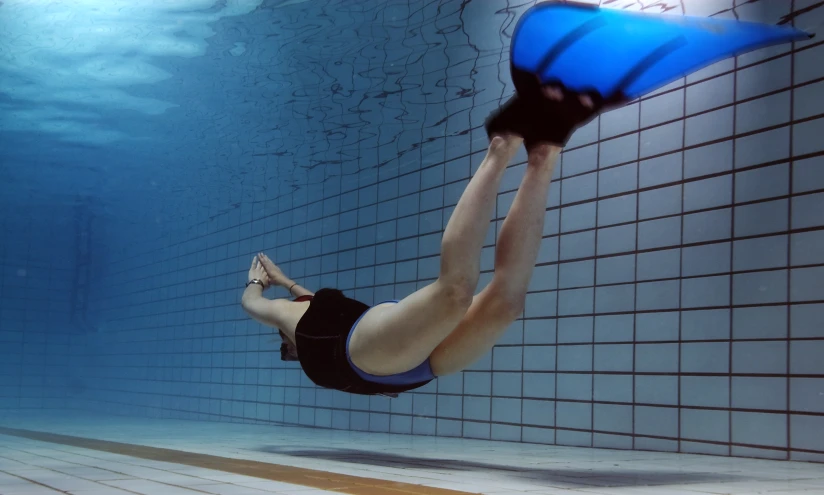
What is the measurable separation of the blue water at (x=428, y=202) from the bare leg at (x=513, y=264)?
8.01ft

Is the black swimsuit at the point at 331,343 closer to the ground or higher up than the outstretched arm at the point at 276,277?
closer to the ground

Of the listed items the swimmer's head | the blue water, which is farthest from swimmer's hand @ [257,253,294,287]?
the blue water

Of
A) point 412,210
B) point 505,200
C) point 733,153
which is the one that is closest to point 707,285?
point 733,153

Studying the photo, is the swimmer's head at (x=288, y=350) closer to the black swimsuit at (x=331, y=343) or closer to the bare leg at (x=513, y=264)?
the black swimsuit at (x=331, y=343)

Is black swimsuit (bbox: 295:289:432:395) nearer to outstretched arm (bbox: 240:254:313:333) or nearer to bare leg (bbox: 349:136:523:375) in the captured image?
outstretched arm (bbox: 240:254:313:333)

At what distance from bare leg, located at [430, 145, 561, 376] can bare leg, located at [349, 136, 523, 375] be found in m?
0.18

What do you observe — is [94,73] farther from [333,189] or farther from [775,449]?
[775,449]

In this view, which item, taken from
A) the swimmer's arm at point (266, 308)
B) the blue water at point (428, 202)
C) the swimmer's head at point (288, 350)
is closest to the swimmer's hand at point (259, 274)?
the swimmer's arm at point (266, 308)

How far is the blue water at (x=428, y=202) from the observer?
5.34 metres

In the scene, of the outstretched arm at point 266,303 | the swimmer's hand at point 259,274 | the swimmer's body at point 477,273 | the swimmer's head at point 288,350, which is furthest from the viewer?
the swimmer's hand at point 259,274

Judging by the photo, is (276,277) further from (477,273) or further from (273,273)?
(477,273)

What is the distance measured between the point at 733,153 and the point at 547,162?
2739mm

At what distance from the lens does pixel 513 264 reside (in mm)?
3660

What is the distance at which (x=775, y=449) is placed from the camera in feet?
16.6
